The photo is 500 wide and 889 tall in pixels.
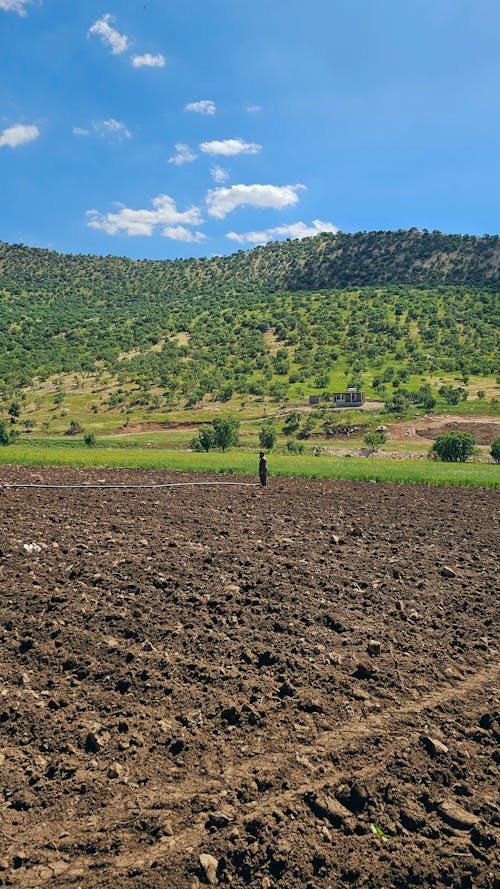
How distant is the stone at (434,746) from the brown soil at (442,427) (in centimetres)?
5322

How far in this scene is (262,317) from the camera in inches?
4732

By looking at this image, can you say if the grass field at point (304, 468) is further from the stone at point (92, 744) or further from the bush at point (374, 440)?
the stone at point (92, 744)

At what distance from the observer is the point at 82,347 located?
109438 millimetres

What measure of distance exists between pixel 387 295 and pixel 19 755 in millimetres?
134984

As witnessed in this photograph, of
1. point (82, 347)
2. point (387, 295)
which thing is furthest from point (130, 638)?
point (387, 295)

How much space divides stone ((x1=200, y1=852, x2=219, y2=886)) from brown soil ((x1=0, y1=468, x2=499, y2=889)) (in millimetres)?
18

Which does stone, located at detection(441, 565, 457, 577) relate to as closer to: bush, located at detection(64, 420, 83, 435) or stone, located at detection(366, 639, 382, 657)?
stone, located at detection(366, 639, 382, 657)

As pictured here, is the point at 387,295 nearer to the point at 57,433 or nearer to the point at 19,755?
the point at 57,433

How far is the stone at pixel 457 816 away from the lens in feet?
18.3

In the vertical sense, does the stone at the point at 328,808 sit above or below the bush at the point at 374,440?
below

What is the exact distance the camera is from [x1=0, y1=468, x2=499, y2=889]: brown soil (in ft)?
16.9

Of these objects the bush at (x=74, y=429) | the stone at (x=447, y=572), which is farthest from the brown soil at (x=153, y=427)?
the stone at (x=447, y=572)

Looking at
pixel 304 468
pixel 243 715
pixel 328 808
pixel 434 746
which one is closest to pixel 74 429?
pixel 304 468

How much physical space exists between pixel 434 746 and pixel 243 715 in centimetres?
231
